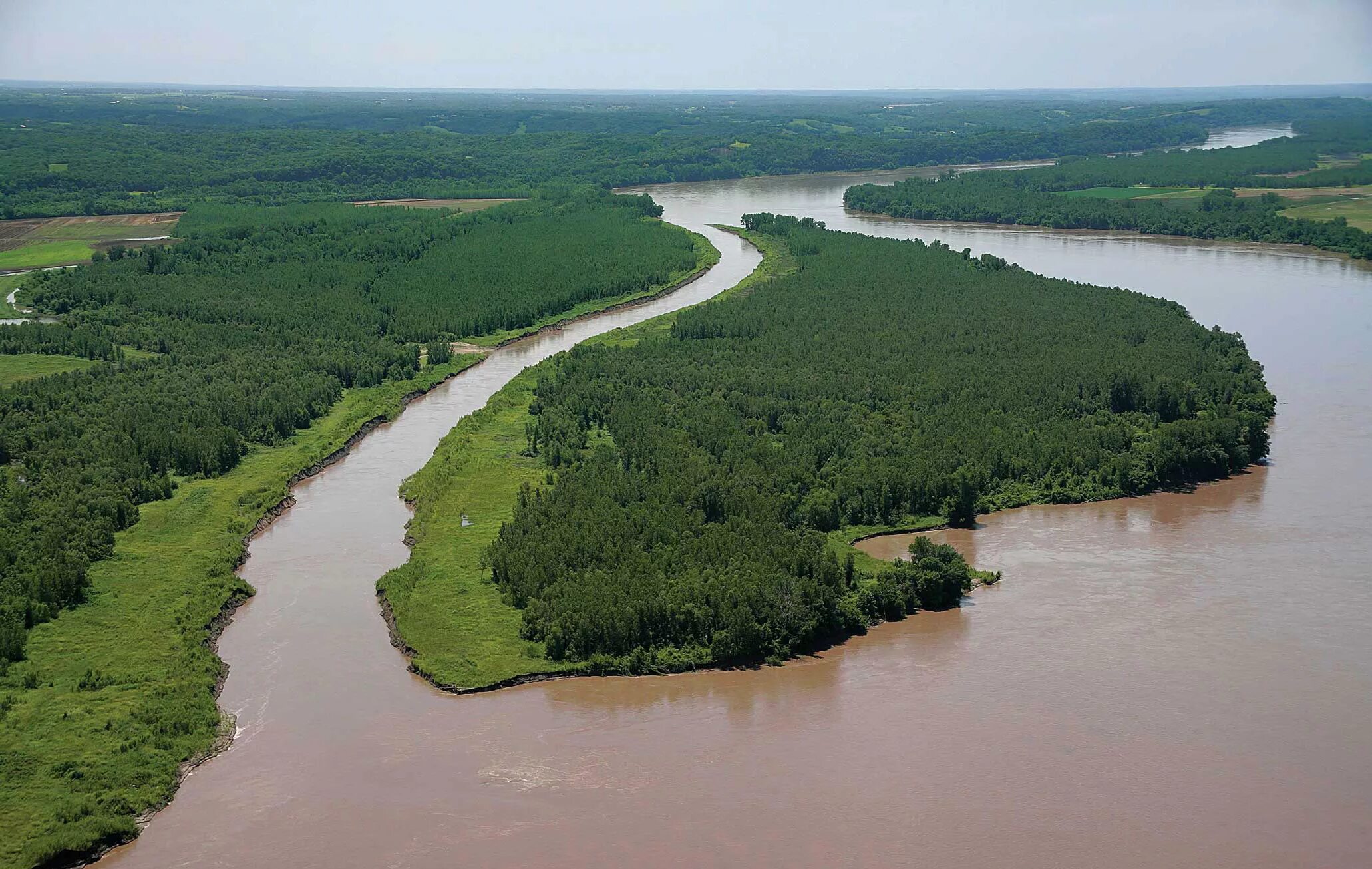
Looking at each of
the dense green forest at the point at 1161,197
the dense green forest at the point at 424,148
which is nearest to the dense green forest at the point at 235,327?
the dense green forest at the point at 424,148

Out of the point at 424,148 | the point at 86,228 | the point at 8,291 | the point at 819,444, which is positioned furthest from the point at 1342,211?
the point at 86,228

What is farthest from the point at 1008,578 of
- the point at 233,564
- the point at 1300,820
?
the point at 233,564

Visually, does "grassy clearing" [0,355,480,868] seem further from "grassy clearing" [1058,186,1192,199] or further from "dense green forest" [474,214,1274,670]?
"grassy clearing" [1058,186,1192,199]

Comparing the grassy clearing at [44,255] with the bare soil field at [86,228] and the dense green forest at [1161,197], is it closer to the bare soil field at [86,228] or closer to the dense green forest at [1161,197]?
the bare soil field at [86,228]

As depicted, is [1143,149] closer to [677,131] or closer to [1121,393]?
[677,131]

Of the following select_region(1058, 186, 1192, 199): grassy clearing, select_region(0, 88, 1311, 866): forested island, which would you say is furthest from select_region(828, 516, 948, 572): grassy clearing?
select_region(1058, 186, 1192, 199): grassy clearing

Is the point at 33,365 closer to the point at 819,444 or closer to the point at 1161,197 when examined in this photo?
the point at 819,444
